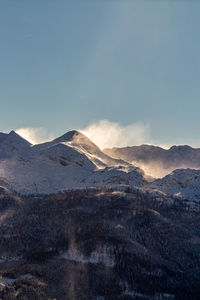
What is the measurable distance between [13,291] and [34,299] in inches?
521

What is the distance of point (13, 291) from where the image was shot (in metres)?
199

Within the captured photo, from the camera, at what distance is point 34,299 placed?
198 metres
